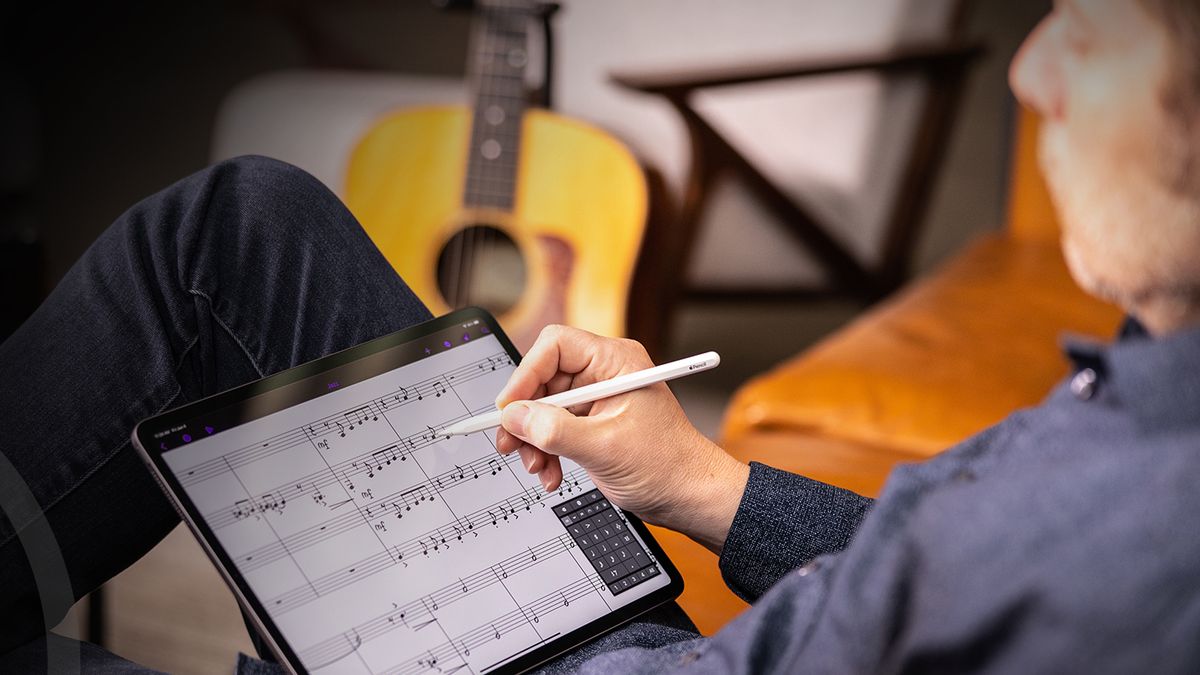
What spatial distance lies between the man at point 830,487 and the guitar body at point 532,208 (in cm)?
90

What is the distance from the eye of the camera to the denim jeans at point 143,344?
70cm

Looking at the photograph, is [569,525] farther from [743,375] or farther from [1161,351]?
[743,375]

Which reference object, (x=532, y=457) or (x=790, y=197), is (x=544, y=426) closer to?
(x=532, y=457)

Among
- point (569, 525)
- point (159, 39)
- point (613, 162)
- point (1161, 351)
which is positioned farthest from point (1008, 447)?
point (159, 39)

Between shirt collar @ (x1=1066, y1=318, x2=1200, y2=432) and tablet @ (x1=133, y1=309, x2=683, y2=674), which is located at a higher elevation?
shirt collar @ (x1=1066, y1=318, x2=1200, y2=432)

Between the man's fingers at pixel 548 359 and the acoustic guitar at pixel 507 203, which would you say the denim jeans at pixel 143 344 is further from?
the acoustic guitar at pixel 507 203

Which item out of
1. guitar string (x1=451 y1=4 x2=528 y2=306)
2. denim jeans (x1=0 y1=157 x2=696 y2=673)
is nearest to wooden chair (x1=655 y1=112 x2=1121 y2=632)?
denim jeans (x1=0 y1=157 x2=696 y2=673)

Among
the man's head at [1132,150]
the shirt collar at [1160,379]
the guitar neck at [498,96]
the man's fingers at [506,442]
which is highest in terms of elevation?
the man's head at [1132,150]

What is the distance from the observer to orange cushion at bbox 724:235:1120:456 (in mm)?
1249

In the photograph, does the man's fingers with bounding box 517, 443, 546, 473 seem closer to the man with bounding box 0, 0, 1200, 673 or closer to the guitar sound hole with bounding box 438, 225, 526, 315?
the man with bounding box 0, 0, 1200, 673

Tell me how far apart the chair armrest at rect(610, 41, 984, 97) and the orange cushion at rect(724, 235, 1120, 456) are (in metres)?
0.47

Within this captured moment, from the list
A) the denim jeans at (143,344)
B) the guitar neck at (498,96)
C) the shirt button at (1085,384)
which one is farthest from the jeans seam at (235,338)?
the guitar neck at (498,96)

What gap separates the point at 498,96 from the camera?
5.87 feet

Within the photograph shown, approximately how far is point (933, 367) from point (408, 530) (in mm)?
819
